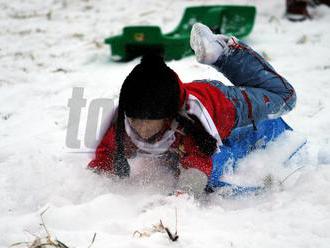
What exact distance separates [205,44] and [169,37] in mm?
1835

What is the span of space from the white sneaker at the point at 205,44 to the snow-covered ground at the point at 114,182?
56cm

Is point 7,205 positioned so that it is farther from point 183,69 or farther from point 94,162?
point 183,69

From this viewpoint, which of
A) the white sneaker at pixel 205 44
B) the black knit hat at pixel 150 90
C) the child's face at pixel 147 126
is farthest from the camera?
the white sneaker at pixel 205 44

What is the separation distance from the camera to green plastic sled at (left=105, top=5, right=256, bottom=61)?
3885mm

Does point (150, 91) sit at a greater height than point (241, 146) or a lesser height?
greater

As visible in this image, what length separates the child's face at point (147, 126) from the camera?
1729 mm

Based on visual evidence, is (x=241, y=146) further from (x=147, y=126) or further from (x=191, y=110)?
(x=147, y=126)

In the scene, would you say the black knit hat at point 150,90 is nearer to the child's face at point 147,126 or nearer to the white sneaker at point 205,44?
the child's face at point 147,126

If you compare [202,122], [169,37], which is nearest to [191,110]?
[202,122]

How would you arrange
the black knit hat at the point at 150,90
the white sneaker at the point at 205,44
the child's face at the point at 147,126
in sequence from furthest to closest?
1. the white sneaker at the point at 205,44
2. the child's face at the point at 147,126
3. the black knit hat at the point at 150,90

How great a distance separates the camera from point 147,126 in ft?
5.72

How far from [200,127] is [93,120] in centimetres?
94

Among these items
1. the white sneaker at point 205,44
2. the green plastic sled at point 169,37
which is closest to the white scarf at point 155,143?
the white sneaker at point 205,44

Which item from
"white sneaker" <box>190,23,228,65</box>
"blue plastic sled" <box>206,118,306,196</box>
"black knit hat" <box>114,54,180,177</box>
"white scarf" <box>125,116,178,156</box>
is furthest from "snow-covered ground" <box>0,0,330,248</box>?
"white sneaker" <box>190,23,228,65</box>
